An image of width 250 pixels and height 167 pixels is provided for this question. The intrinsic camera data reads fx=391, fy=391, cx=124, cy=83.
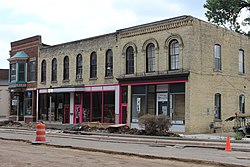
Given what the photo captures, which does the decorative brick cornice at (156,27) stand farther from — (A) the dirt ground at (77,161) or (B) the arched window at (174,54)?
(A) the dirt ground at (77,161)

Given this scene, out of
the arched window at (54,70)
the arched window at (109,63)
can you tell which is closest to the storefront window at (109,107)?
the arched window at (109,63)

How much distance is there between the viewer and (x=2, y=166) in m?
11.5

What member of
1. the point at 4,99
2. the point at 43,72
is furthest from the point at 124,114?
the point at 4,99

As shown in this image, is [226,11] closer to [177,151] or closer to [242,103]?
[242,103]

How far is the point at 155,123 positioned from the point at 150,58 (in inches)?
283

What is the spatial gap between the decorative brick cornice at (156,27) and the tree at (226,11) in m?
17.7

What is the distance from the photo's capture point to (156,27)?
103ft

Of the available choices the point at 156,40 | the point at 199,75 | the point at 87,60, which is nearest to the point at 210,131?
the point at 199,75

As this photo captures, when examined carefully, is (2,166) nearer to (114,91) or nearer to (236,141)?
(236,141)

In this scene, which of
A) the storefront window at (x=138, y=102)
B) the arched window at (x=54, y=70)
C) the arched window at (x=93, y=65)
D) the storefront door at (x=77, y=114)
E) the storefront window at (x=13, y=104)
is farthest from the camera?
the storefront window at (x=13, y=104)

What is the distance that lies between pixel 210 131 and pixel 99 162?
19002 millimetres

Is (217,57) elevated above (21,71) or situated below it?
above

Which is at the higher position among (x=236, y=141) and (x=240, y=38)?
(x=240, y=38)

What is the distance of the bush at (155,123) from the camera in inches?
1040
